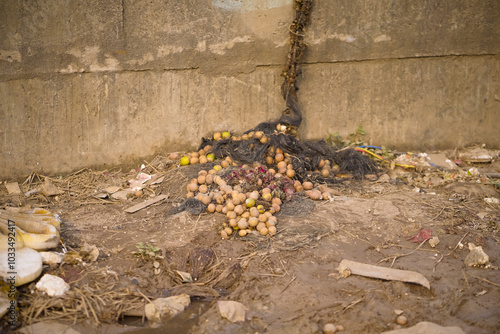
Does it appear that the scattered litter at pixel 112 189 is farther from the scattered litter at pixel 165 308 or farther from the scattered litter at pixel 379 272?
the scattered litter at pixel 379 272

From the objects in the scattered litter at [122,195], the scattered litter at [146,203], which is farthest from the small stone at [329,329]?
the scattered litter at [122,195]

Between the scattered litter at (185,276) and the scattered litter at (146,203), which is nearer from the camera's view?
the scattered litter at (185,276)

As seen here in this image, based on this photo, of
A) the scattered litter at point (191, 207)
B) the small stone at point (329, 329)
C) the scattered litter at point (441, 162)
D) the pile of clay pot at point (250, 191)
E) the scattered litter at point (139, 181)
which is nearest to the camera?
the small stone at point (329, 329)

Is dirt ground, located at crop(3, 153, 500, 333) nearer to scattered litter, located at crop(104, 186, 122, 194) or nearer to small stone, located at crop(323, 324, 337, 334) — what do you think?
small stone, located at crop(323, 324, 337, 334)

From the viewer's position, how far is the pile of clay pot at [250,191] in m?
4.02

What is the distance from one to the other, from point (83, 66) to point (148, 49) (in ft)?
2.70

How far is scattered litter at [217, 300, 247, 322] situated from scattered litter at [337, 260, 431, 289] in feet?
3.00

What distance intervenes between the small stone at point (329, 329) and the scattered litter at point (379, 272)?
63 centimetres

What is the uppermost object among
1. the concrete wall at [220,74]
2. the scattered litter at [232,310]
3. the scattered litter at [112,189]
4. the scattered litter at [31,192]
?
the concrete wall at [220,74]

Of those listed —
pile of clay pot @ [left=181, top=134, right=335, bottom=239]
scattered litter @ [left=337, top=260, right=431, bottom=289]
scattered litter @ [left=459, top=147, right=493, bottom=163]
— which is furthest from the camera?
scattered litter @ [left=459, top=147, right=493, bottom=163]

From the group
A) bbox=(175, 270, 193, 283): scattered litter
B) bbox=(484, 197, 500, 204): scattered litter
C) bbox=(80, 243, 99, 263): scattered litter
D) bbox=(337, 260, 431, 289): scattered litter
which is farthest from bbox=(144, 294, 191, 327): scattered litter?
bbox=(484, 197, 500, 204): scattered litter

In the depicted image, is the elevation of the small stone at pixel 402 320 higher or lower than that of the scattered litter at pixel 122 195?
lower

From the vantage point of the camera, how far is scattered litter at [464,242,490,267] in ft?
11.4

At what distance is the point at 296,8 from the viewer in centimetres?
543
